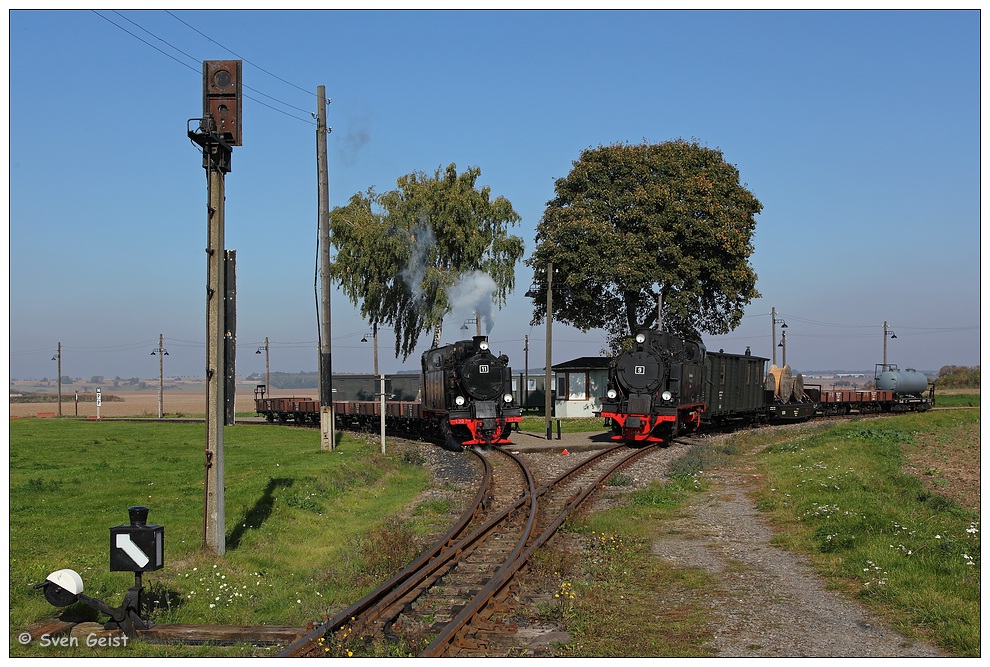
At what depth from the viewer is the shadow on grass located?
12.5m

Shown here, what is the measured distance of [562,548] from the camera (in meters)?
12.0

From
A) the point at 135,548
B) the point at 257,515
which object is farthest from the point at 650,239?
the point at 135,548

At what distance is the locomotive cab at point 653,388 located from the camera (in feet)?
91.1

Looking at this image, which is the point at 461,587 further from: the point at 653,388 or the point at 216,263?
the point at 653,388

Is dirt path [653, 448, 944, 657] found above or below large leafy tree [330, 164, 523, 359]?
below

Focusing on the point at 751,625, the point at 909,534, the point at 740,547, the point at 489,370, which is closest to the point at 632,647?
the point at 751,625

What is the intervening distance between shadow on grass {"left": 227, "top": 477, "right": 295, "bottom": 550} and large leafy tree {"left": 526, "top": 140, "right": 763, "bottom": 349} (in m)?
24.4

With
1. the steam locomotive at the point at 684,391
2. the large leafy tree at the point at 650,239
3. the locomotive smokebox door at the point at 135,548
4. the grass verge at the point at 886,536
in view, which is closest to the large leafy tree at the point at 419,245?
the large leafy tree at the point at 650,239

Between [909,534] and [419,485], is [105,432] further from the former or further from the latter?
[909,534]

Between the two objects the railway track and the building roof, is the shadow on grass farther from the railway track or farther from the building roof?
the building roof

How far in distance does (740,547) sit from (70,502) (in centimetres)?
1097

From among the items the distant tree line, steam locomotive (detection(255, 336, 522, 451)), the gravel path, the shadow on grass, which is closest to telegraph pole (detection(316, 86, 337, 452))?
steam locomotive (detection(255, 336, 522, 451))

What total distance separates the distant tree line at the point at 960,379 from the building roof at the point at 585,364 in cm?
6256

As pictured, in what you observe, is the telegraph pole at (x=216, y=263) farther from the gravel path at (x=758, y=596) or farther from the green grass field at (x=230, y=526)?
the gravel path at (x=758, y=596)
